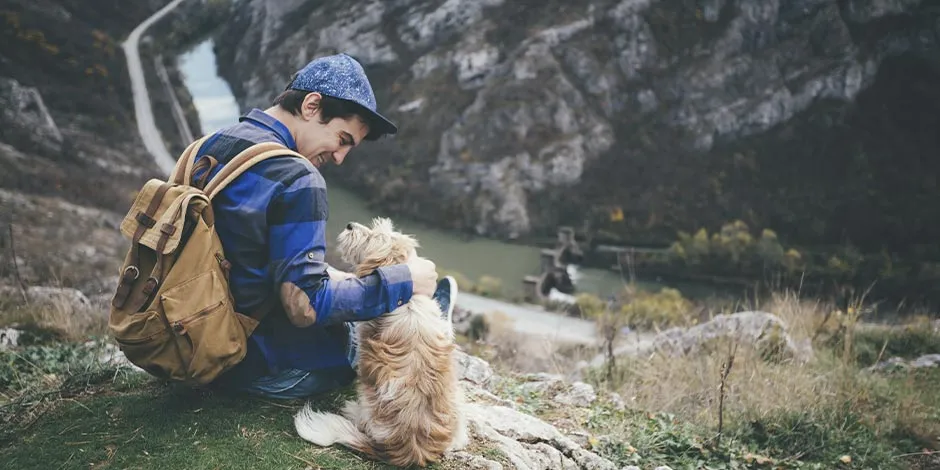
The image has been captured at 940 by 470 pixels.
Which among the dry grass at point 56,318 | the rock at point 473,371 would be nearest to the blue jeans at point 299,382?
the rock at point 473,371

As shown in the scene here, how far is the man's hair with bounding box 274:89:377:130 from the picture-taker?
2.36m

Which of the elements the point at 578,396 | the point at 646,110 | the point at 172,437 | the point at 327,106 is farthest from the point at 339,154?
the point at 646,110

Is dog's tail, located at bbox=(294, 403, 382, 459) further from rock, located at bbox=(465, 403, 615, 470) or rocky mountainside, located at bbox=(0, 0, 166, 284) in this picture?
rocky mountainside, located at bbox=(0, 0, 166, 284)

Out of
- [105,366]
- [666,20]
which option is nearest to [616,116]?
[666,20]

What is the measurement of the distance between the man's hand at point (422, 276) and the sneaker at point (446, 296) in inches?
7.6

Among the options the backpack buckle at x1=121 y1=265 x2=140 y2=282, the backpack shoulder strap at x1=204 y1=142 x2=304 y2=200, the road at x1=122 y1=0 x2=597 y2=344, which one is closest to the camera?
the backpack buckle at x1=121 y1=265 x2=140 y2=282

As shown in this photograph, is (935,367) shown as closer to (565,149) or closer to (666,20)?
(565,149)

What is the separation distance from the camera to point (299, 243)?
216cm

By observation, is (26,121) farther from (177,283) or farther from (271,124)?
(177,283)

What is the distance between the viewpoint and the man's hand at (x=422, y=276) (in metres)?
2.40

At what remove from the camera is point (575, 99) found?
5244 centimetres

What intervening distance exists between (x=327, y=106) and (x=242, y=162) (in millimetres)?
425

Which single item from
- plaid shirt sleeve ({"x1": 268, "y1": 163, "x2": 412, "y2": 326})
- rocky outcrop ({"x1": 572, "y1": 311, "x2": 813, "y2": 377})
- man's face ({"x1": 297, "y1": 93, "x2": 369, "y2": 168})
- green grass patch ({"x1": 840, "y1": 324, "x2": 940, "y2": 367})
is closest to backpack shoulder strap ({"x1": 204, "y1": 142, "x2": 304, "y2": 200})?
plaid shirt sleeve ({"x1": 268, "y1": 163, "x2": 412, "y2": 326})

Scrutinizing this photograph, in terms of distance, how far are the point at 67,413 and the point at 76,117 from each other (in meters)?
27.6
